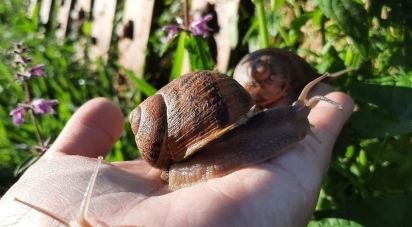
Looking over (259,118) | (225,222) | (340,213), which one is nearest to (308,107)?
(259,118)

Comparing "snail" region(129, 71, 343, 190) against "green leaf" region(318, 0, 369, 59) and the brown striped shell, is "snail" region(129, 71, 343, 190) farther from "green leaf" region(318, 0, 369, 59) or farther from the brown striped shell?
"green leaf" region(318, 0, 369, 59)

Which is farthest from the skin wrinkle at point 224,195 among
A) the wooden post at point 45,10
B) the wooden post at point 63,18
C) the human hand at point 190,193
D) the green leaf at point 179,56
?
the wooden post at point 45,10

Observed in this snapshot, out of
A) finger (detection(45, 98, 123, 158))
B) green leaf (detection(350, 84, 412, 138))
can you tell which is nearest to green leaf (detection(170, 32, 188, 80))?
finger (detection(45, 98, 123, 158))

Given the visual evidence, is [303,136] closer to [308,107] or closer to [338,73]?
[308,107]

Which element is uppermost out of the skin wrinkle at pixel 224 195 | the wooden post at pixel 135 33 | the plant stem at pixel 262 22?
the plant stem at pixel 262 22

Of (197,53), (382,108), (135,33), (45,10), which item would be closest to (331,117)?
(382,108)

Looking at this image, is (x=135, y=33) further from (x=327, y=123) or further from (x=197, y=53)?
(x=327, y=123)

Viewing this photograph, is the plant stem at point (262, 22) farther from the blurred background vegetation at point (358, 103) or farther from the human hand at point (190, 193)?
the human hand at point (190, 193)

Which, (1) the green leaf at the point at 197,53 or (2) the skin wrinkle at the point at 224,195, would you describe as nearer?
(2) the skin wrinkle at the point at 224,195
